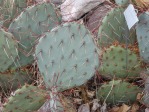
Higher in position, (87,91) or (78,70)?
(78,70)

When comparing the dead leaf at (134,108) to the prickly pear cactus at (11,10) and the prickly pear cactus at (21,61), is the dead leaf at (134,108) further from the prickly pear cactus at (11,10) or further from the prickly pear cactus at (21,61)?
the prickly pear cactus at (11,10)

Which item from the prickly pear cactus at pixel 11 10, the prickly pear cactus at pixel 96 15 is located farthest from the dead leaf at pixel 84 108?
the prickly pear cactus at pixel 96 15

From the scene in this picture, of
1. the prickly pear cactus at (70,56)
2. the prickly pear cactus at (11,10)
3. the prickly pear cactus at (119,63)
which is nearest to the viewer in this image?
the prickly pear cactus at (70,56)

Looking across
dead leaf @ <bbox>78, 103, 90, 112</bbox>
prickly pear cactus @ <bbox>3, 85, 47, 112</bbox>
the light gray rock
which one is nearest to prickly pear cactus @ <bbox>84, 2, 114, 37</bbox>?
the light gray rock

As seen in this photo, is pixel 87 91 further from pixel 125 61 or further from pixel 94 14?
pixel 94 14

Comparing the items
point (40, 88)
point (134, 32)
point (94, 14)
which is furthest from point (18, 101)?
point (94, 14)

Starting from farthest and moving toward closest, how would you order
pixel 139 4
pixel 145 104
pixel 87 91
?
1. pixel 139 4
2. pixel 87 91
3. pixel 145 104
